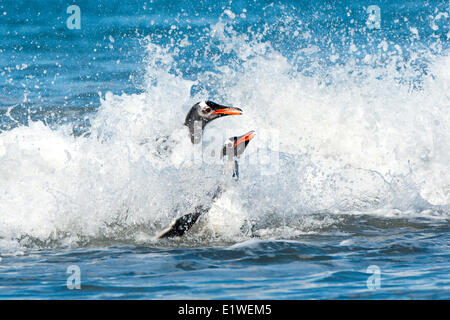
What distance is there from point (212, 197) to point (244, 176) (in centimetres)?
58

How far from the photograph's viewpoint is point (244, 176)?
262 inches

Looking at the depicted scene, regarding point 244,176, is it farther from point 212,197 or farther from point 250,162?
point 212,197

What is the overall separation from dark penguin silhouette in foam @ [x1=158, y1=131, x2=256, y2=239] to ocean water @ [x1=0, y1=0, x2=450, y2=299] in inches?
3.0

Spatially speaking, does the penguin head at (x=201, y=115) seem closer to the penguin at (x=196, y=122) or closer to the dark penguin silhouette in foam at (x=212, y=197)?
the penguin at (x=196, y=122)

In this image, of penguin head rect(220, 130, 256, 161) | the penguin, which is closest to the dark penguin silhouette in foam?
penguin head rect(220, 130, 256, 161)

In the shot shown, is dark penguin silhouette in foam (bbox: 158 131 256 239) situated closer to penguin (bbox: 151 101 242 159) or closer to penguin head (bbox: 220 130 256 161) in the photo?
penguin head (bbox: 220 130 256 161)

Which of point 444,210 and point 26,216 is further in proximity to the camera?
point 444,210

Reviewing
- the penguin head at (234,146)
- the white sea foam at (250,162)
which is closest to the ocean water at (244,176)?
the white sea foam at (250,162)

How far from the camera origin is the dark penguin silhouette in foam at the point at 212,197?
5.77 m

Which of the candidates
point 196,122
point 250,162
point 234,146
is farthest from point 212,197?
point 196,122
